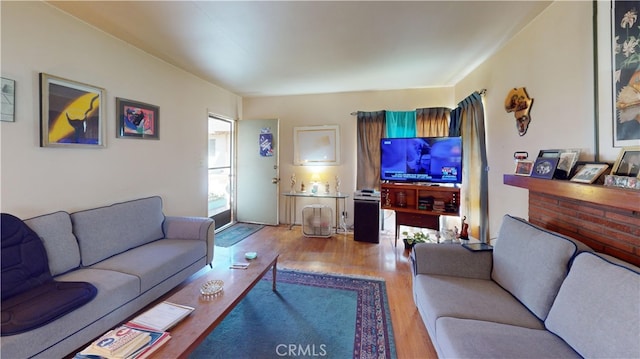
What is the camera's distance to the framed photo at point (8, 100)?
172 cm

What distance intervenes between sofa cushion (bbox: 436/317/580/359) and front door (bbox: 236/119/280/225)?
365cm

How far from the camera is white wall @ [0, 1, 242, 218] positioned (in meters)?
1.81

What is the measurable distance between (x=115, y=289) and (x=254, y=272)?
0.92 meters

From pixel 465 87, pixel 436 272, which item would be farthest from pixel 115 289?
pixel 465 87

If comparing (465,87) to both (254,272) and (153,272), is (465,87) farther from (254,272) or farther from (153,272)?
(153,272)

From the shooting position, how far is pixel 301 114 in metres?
4.54

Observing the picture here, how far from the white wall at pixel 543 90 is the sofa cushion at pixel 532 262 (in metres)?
0.63

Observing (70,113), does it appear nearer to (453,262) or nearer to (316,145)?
(316,145)

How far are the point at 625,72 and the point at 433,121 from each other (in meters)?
2.61

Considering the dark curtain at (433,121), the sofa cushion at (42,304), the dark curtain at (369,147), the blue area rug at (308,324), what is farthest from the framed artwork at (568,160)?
the sofa cushion at (42,304)

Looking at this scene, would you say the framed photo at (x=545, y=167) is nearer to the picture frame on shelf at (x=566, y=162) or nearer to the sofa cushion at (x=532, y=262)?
the picture frame on shelf at (x=566, y=162)

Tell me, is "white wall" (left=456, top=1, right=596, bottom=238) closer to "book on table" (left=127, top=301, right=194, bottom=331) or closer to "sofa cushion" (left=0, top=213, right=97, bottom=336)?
"book on table" (left=127, top=301, right=194, bottom=331)

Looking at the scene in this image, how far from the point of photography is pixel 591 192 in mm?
1338

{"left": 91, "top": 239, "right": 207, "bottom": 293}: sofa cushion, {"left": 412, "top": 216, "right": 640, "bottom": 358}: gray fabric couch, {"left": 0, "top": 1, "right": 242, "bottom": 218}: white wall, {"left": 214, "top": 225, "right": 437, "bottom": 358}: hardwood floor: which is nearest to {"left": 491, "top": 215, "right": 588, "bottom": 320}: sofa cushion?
{"left": 412, "top": 216, "right": 640, "bottom": 358}: gray fabric couch
